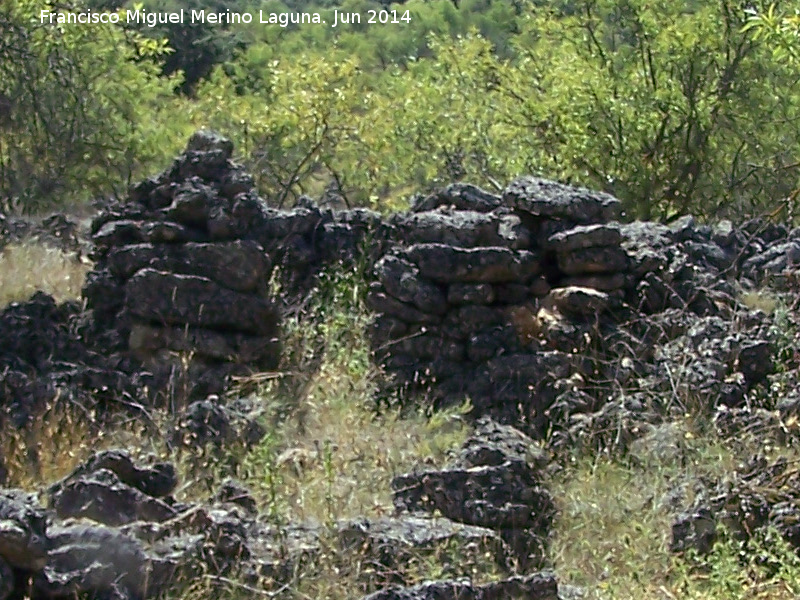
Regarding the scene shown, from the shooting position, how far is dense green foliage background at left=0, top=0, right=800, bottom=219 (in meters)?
13.9

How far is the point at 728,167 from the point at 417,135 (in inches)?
156

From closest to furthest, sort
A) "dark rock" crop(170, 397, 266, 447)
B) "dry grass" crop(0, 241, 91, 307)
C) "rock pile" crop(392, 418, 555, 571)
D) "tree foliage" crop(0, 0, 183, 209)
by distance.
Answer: "rock pile" crop(392, 418, 555, 571) → "dark rock" crop(170, 397, 266, 447) → "dry grass" crop(0, 241, 91, 307) → "tree foliage" crop(0, 0, 183, 209)

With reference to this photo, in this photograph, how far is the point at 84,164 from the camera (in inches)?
584

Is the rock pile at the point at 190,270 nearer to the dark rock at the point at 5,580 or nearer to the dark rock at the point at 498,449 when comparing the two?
the dark rock at the point at 498,449

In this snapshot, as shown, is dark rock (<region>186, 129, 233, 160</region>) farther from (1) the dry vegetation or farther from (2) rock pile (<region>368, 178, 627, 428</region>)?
(2) rock pile (<region>368, 178, 627, 428</region>)

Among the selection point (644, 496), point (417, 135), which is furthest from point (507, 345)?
point (417, 135)

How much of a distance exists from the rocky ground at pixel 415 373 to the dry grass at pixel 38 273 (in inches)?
13.8

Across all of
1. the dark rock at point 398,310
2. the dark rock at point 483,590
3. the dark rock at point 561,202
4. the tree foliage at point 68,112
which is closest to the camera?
the dark rock at point 483,590

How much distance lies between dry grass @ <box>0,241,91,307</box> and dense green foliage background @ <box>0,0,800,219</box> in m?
2.50

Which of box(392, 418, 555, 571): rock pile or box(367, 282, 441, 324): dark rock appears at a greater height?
box(367, 282, 441, 324): dark rock

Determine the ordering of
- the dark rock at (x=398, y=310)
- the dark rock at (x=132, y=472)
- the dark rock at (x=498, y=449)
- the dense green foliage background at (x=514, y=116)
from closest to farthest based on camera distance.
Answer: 1. the dark rock at (x=132, y=472)
2. the dark rock at (x=498, y=449)
3. the dark rock at (x=398, y=310)
4. the dense green foliage background at (x=514, y=116)

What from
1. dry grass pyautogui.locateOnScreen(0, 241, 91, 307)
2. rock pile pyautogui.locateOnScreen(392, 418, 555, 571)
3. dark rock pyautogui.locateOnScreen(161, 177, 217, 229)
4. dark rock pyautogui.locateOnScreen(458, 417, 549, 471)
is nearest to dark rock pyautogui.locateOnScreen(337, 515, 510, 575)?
rock pile pyautogui.locateOnScreen(392, 418, 555, 571)

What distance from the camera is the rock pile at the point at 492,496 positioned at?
5.86 metres

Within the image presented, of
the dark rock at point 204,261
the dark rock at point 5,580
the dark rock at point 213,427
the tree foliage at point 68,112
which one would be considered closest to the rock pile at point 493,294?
the dark rock at point 204,261
